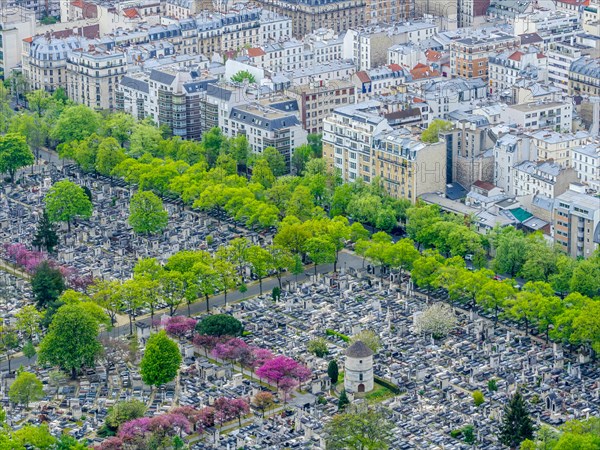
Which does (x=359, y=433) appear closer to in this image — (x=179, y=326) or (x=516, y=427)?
(x=516, y=427)

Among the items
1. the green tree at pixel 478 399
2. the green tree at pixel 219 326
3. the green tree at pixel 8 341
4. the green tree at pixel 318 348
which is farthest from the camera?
the green tree at pixel 8 341

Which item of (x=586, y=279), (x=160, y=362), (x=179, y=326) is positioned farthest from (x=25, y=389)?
(x=586, y=279)

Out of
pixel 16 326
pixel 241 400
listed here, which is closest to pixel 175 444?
pixel 241 400

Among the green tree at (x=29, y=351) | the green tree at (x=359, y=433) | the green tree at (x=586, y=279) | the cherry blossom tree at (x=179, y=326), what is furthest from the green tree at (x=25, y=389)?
the green tree at (x=586, y=279)

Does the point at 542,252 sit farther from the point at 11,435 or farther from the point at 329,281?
the point at 11,435

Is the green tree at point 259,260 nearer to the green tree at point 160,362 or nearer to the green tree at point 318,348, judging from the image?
the green tree at point 318,348
